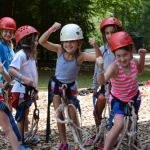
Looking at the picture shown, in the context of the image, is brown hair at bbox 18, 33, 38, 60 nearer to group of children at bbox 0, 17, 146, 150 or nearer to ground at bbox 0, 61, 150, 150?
group of children at bbox 0, 17, 146, 150

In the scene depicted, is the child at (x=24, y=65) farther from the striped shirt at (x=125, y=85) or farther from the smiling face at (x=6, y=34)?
the striped shirt at (x=125, y=85)

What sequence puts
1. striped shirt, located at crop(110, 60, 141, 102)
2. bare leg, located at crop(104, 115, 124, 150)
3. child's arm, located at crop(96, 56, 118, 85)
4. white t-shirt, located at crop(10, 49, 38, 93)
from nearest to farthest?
child's arm, located at crop(96, 56, 118, 85) → bare leg, located at crop(104, 115, 124, 150) → striped shirt, located at crop(110, 60, 141, 102) → white t-shirt, located at crop(10, 49, 38, 93)

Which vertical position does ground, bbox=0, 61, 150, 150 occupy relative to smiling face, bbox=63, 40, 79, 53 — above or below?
below

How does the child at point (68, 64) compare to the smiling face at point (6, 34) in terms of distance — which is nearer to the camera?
the child at point (68, 64)

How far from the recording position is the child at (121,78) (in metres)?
2.95

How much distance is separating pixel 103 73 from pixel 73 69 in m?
0.78

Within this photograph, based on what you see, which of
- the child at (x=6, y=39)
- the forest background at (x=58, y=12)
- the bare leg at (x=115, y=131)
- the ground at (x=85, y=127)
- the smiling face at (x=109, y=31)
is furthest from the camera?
the forest background at (x=58, y=12)

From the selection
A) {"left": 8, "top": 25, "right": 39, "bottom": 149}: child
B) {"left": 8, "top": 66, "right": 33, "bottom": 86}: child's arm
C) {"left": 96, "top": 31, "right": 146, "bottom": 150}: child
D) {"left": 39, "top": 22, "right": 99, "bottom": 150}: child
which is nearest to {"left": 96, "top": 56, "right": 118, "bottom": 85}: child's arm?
{"left": 96, "top": 31, "right": 146, "bottom": 150}: child

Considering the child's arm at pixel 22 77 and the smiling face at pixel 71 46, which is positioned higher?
the smiling face at pixel 71 46

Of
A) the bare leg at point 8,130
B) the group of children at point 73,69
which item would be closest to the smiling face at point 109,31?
the group of children at point 73,69

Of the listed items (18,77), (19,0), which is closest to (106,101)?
(18,77)

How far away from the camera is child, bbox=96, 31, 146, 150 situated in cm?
295

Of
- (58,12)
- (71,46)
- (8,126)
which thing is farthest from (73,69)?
(58,12)

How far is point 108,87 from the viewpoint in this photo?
359 centimetres
